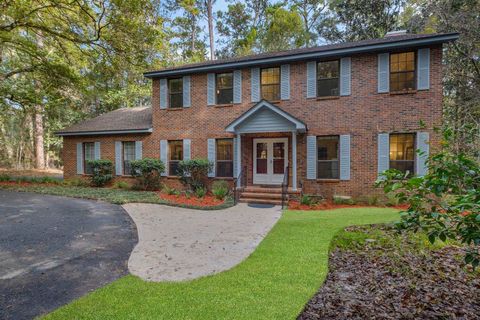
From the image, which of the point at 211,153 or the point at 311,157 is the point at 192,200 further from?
the point at 311,157

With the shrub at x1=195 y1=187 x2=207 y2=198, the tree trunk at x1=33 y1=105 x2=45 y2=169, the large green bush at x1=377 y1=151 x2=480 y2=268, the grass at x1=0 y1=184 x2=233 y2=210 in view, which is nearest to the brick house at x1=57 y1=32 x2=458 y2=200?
the shrub at x1=195 y1=187 x2=207 y2=198

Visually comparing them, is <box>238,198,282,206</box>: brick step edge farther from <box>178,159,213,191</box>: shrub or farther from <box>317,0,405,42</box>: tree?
<box>317,0,405,42</box>: tree

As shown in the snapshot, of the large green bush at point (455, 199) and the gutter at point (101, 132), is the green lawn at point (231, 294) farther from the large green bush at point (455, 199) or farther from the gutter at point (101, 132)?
the gutter at point (101, 132)

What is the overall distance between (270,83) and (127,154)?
8.15 metres

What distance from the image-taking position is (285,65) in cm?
1108

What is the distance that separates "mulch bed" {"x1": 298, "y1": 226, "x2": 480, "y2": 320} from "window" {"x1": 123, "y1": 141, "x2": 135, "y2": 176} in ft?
37.7

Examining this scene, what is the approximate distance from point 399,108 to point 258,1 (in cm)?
2126

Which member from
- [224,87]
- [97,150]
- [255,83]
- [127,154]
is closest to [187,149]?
[224,87]

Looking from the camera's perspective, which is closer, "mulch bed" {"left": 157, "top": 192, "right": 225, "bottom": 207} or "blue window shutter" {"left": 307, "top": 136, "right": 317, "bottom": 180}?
"mulch bed" {"left": 157, "top": 192, "right": 225, "bottom": 207}

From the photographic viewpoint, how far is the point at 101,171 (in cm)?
1341

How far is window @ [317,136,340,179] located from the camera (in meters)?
10.6

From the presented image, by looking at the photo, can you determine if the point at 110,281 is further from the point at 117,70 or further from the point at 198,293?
the point at 117,70

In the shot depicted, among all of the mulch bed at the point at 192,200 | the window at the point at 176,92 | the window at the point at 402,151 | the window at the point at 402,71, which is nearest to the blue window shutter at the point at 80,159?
the window at the point at 176,92

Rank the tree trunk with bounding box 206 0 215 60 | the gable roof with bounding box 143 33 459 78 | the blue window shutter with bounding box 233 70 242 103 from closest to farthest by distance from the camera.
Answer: the gable roof with bounding box 143 33 459 78 → the blue window shutter with bounding box 233 70 242 103 → the tree trunk with bounding box 206 0 215 60
